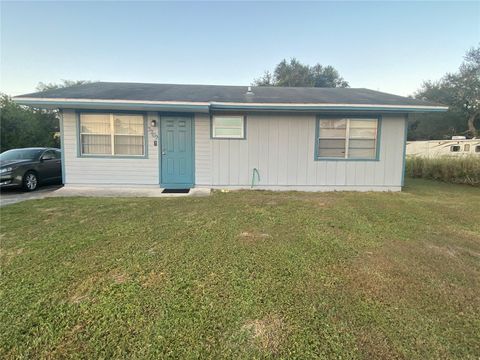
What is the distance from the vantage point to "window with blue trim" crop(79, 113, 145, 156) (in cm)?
757

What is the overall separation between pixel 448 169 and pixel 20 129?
2574 centimetres

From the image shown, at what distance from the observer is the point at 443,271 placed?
298 centimetres

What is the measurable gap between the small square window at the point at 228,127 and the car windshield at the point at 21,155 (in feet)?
18.7

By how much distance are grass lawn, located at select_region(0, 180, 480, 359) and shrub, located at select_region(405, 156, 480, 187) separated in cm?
689

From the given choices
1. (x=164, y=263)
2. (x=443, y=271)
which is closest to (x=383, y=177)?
(x=443, y=271)

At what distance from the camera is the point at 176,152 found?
306 inches

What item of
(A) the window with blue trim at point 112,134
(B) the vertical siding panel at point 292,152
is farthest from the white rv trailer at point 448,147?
(A) the window with blue trim at point 112,134

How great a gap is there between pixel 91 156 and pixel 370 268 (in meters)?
7.65

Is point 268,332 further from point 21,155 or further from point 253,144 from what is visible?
point 21,155

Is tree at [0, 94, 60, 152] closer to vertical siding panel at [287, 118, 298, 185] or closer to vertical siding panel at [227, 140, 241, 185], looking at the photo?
vertical siding panel at [227, 140, 241, 185]

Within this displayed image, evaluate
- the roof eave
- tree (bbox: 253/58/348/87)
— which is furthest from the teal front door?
tree (bbox: 253/58/348/87)

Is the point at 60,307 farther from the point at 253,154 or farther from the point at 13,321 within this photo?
the point at 253,154

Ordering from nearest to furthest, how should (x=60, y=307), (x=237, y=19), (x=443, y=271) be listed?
1. (x=60, y=307)
2. (x=443, y=271)
3. (x=237, y=19)

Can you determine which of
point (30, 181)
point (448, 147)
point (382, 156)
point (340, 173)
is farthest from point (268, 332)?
point (448, 147)
